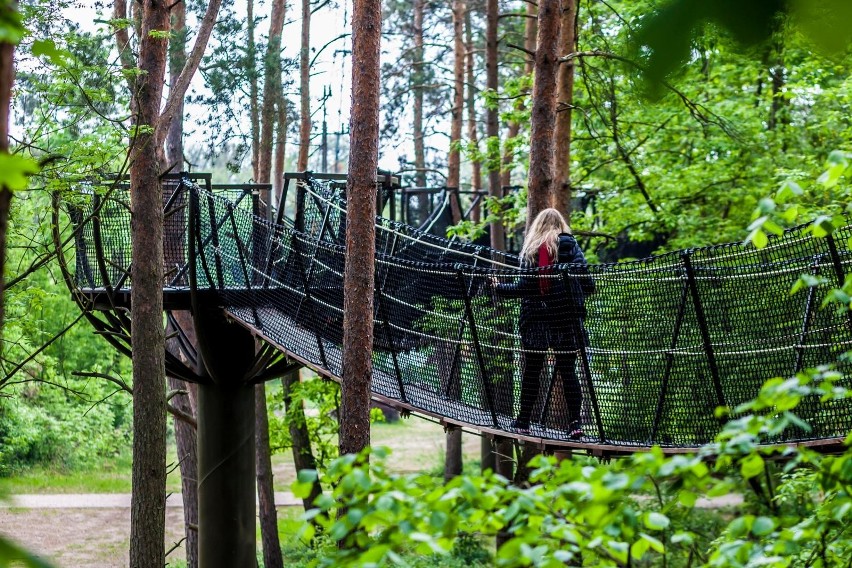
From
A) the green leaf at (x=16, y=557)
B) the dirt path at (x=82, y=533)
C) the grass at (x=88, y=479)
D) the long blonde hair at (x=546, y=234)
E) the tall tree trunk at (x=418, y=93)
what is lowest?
the dirt path at (x=82, y=533)

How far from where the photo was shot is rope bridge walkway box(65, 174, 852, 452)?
491 cm

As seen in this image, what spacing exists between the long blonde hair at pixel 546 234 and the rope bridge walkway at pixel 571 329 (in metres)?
0.28

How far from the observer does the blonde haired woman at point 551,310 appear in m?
5.54

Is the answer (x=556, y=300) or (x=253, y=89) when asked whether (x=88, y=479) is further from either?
(x=556, y=300)

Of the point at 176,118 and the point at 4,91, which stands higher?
the point at 176,118

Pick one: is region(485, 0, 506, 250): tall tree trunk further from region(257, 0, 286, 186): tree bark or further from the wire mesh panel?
the wire mesh panel

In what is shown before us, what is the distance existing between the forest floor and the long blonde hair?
639cm

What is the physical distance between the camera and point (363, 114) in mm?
5879

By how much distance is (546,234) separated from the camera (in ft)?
19.8

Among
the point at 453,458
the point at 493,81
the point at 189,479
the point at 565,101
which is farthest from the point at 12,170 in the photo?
the point at 453,458

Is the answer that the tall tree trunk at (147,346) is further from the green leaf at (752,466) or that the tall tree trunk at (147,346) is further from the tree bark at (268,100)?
the tree bark at (268,100)

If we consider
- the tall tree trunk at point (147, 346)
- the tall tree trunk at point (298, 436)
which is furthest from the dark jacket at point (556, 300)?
the tall tree trunk at point (298, 436)

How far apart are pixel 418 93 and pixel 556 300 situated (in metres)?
17.9

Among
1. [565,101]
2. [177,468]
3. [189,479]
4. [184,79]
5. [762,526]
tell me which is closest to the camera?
[762,526]
